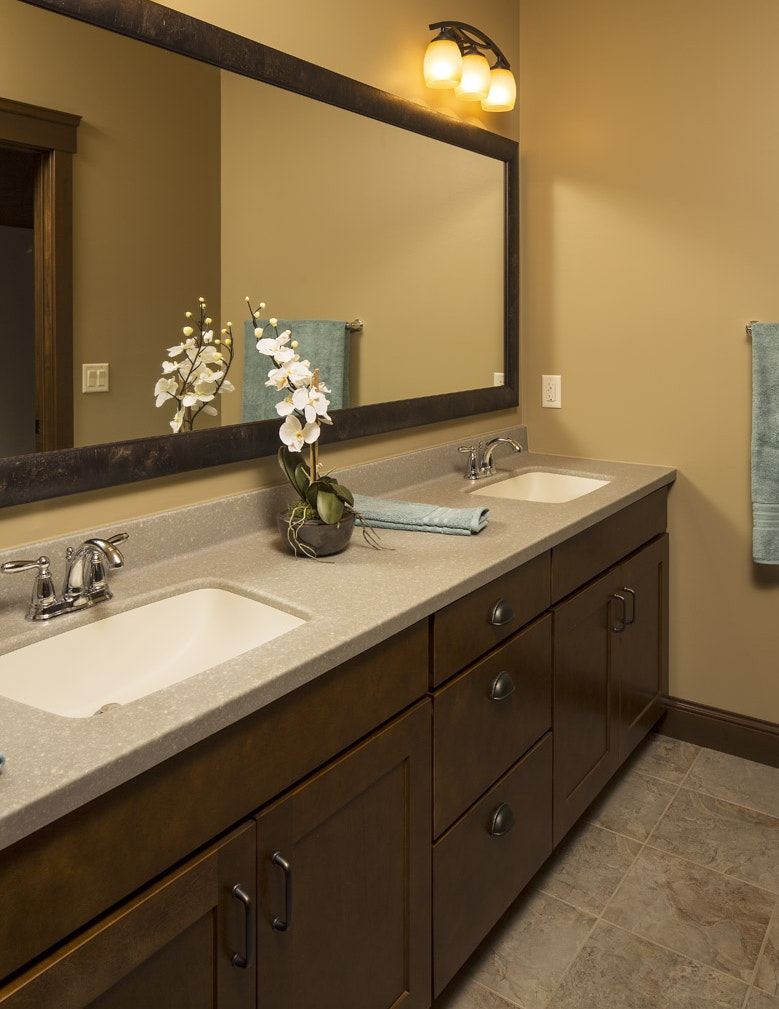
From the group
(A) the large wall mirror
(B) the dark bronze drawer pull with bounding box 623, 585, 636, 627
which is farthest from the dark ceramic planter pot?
(B) the dark bronze drawer pull with bounding box 623, 585, 636, 627

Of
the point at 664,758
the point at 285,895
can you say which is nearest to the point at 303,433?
the point at 285,895

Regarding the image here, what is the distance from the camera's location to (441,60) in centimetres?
221

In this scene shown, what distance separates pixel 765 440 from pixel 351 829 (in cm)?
163

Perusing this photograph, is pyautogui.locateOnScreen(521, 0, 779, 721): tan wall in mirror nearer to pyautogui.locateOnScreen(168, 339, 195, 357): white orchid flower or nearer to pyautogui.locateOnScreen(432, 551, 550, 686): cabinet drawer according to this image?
pyautogui.locateOnScreen(432, 551, 550, 686): cabinet drawer

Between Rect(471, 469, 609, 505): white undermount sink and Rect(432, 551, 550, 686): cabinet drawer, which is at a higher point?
Rect(471, 469, 609, 505): white undermount sink

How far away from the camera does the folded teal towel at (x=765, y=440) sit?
231 centimetres

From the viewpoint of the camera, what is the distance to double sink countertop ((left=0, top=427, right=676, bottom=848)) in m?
0.90

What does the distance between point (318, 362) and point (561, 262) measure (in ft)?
3.49

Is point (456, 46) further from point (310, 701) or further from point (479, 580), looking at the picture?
point (310, 701)

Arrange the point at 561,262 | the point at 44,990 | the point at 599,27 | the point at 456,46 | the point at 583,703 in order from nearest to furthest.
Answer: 1. the point at 44,990
2. the point at 583,703
3. the point at 456,46
4. the point at 599,27
5. the point at 561,262

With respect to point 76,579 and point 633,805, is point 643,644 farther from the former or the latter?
point 76,579

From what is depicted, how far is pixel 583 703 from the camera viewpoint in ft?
6.82

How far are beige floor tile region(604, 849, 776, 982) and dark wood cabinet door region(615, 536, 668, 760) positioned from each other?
366 mm

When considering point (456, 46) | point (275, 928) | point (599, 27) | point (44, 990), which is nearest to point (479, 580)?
point (275, 928)
